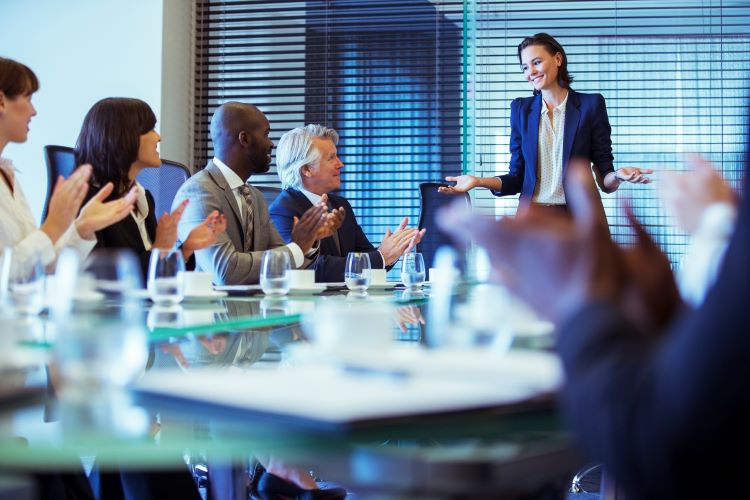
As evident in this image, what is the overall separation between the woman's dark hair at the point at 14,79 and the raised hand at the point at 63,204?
489mm

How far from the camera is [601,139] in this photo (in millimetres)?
4148

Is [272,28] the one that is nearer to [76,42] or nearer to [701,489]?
[76,42]

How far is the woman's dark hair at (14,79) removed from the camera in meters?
2.56

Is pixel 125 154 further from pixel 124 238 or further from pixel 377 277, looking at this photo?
pixel 377 277

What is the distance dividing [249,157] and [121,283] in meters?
2.41

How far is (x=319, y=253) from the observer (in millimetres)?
3682

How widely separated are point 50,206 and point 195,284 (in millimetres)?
454

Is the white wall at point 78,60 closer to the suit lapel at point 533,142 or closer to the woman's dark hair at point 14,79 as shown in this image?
the suit lapel at point 533,142

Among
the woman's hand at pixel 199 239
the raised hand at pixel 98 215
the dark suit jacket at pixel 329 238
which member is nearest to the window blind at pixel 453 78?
the dark suit jacket at pixel 329 238

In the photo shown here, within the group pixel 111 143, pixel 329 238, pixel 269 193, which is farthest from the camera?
pixel 269 193

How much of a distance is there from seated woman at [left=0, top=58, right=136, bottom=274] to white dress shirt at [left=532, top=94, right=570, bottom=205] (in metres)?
2.27

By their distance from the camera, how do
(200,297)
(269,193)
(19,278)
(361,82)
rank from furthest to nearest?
(361,82) < (269,193) < (200,297) < (19,278)

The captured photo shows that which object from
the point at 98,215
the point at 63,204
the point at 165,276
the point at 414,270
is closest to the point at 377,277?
the point at 414,270

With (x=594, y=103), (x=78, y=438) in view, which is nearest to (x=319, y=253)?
(x=594, y=103)
